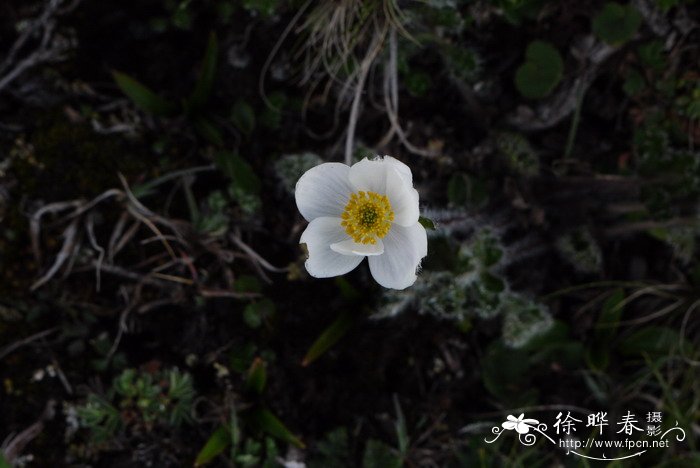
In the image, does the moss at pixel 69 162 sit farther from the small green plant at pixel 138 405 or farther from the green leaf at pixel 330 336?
the green leaf at pixel 330 336

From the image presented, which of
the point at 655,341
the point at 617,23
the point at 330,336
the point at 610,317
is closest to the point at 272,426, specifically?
the point at 330,336

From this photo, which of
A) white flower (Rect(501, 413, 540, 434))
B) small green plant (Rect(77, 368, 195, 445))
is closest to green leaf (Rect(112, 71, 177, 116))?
small green plant (Rect(77, 368, 195, 445))

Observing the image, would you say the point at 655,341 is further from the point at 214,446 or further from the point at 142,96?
the point at 142,96

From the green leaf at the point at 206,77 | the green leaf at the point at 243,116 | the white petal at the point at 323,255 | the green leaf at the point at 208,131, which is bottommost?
the white petal at the point at 323,255

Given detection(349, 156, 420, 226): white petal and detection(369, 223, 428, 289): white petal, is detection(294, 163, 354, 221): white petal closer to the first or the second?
detection(349, 156, 420, 226): white petal

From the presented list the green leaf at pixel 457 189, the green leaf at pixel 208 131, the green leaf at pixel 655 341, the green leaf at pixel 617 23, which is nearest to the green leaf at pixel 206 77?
the green leaf at pixel 208 131

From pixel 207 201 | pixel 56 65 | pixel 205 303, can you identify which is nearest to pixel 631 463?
pixel 205 303

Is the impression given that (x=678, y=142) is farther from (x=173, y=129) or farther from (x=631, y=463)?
(x=173, y=129)
